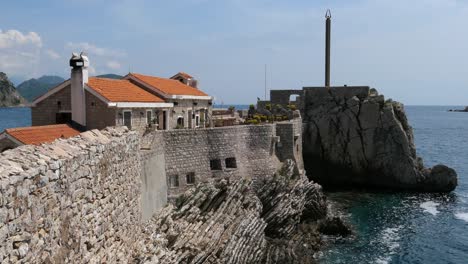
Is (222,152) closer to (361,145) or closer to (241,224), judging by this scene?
(241,224)

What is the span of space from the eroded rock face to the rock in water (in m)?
14.1

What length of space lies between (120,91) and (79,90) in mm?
2790

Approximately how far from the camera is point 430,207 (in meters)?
38.6

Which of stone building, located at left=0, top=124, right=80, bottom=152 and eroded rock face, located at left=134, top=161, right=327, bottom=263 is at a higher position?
stone building, located at left=0, top=124, right=80, bottom=152

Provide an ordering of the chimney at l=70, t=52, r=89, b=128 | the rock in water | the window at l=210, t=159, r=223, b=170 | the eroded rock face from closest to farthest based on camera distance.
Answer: the eroded rock face → the chimney at l=70, t=52, r=89, b=128 → the window at l=210, t=159, r=223, b=170 → the rock in water

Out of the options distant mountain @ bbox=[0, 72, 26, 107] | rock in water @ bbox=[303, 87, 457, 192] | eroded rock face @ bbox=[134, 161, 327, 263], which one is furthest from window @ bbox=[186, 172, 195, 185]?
distant mountain @ bbox=[0, 72, 26, 107]

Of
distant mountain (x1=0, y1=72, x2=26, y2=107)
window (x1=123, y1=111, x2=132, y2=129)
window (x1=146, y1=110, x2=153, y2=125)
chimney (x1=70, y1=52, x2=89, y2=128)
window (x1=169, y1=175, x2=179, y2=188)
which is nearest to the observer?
chimney (x1=70, y1=52, x2=89, y2=128)

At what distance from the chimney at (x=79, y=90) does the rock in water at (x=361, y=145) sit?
3024cm

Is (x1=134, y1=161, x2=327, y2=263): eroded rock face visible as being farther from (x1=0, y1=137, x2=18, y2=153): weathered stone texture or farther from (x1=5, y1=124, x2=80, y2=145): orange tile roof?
(x1=0, y1=137, x2=18, y2=153): weathered stone texture

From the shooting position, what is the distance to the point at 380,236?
30797mm

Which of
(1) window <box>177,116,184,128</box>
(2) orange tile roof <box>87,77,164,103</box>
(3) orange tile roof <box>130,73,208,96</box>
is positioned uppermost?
(3) orange tile roof <box>130,73,208,96</box>

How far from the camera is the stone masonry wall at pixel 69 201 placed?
6270mm

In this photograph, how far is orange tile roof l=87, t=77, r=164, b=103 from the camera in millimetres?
22544

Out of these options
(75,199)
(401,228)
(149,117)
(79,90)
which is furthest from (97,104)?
(401,228)
